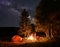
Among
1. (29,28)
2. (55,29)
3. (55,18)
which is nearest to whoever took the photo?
(55,18)

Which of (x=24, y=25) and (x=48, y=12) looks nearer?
(x=48, y=12)

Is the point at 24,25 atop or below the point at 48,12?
below

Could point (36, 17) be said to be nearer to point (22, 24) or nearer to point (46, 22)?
point (46, 22)

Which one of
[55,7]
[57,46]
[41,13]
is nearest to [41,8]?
[41,13]

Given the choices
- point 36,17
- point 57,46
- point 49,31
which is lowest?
point 57,46

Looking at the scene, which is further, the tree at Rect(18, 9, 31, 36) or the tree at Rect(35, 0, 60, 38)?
the tree at Rect(18, 9, 31, 36)

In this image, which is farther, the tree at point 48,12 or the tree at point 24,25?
the tree at point 24,25

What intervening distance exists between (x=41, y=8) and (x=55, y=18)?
7.53 meters

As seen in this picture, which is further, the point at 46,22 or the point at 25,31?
the point at 25,31

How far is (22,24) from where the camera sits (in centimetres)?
6253

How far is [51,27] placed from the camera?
173 ft

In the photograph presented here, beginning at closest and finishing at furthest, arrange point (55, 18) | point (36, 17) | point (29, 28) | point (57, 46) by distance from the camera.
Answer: point (57, 46)
point (55, 18)
point (36, 17)
point (29, 28)

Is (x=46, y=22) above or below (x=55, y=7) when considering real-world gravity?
below

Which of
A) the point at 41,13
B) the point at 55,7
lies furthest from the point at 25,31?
the point at 55,7
